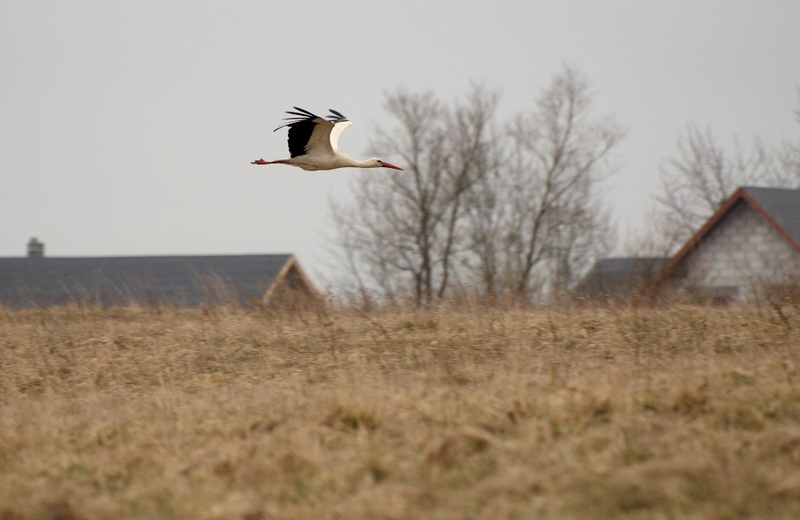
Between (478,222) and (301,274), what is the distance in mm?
6642

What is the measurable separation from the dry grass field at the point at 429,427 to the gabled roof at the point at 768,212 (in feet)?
50.4

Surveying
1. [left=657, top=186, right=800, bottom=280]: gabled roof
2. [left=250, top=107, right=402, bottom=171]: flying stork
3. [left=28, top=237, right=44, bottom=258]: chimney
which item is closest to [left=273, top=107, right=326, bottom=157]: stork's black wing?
[left=250, top=107, right=402, bottom=171]: flying stork

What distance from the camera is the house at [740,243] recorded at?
25047mm

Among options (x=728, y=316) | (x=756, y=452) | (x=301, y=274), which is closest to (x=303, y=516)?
(x=756, y=452)

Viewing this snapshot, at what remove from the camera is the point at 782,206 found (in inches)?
1017

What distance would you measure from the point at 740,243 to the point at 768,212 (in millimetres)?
1578

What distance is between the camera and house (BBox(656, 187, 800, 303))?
986 inches

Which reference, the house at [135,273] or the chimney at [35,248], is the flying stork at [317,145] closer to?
the house at [135,273]

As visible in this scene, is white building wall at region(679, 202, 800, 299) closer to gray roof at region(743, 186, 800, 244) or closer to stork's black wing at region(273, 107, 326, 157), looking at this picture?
gray roof at region(743, 186, 800, 244)

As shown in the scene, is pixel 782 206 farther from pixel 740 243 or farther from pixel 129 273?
pixel 129 273

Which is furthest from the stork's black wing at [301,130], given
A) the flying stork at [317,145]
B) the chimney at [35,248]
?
the chimney at [35,248]

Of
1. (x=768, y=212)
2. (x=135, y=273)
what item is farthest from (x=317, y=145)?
(x=135, y=273)

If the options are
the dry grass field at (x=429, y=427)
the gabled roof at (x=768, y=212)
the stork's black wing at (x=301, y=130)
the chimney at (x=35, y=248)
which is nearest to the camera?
the dry grass field at (x=429, y=427)

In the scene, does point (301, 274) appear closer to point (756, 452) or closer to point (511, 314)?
point (511, 314)
